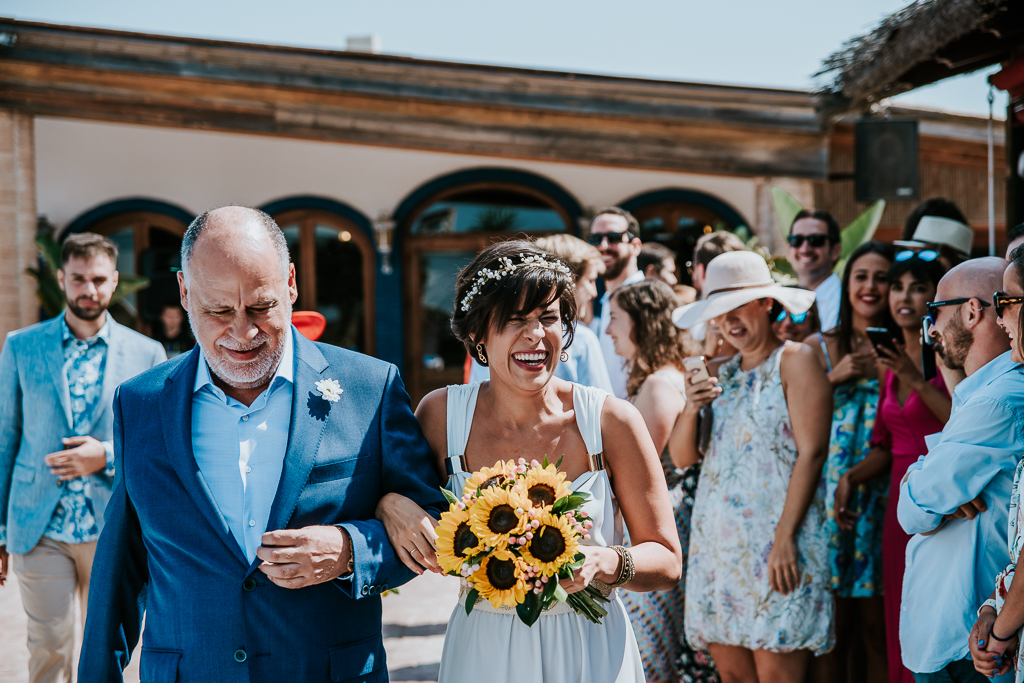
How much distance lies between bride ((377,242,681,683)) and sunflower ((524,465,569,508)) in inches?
9.0

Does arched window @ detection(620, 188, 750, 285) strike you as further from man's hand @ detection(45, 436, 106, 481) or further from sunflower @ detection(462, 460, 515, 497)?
sunflower @ detection(462, 460, 515, 497)

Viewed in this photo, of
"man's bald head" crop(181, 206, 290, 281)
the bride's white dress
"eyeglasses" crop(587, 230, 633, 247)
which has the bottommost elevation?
the bride's white dress

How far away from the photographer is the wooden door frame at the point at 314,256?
1070 centimetres

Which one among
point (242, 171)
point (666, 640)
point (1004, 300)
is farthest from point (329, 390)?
point (242, 171)

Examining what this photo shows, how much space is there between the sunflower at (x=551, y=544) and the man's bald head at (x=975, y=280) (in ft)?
5.48

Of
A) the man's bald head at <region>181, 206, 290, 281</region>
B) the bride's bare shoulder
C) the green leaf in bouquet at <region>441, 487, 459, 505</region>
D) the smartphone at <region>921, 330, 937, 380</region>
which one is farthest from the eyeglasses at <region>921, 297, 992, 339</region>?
the man's bald head at <region>181, 206, 290, 281</region>

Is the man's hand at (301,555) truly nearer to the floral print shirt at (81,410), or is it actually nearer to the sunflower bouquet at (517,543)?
the sunflower bouquet at (517,543)

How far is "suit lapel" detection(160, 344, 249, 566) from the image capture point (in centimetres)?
206

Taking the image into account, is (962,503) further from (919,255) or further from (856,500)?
(919,255)

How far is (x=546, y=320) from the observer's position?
239 centimetres

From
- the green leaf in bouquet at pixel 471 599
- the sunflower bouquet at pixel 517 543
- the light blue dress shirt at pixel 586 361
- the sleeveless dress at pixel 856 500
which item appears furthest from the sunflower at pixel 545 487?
the sleeveless dress at pixel 856 500

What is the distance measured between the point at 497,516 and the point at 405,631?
12.4ft

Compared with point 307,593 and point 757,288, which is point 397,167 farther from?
point 307,593

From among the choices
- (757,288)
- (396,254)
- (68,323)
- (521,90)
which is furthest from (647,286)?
(396,254)
